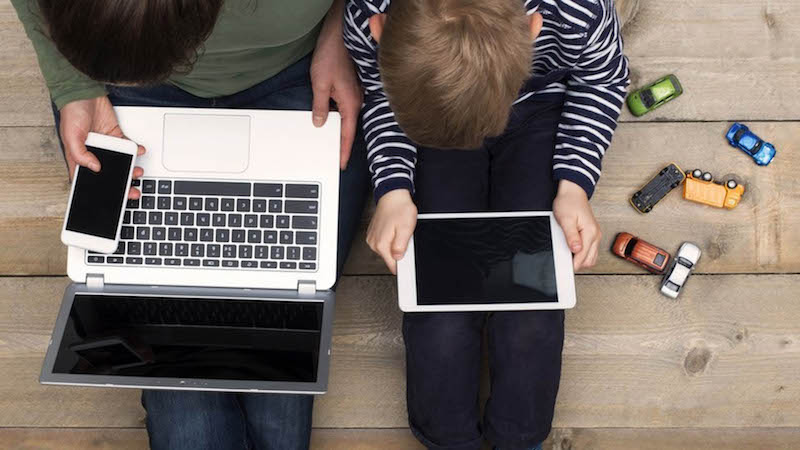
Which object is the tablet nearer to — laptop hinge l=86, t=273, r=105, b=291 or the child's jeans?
the child's jeans

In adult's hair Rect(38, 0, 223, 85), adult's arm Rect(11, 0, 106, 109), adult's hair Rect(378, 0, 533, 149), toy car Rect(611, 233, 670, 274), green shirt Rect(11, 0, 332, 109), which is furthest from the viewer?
toy car Rect(611, 233, 670, 274)

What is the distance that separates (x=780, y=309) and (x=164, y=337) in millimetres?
914

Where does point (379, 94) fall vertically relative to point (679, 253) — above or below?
above

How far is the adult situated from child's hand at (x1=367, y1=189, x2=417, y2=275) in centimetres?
7

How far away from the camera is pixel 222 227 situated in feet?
2.93

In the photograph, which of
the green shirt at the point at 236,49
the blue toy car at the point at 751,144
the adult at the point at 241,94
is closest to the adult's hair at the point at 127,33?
the adult at the point at 241,94

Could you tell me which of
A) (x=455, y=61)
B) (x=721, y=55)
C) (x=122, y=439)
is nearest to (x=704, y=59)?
(x=721, y=55)

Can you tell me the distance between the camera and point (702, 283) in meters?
1.10

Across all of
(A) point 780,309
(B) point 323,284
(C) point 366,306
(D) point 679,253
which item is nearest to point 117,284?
(B) point 323,284

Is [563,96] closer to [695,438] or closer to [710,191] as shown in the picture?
[710,191]

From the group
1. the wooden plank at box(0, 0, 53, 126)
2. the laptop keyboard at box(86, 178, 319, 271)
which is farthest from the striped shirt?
the wooden plank at box(0, 0, 53, 126)

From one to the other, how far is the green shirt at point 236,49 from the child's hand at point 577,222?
0.39m

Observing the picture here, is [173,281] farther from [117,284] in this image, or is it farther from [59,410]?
[59,410]

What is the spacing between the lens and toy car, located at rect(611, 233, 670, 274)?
3.49 ft
